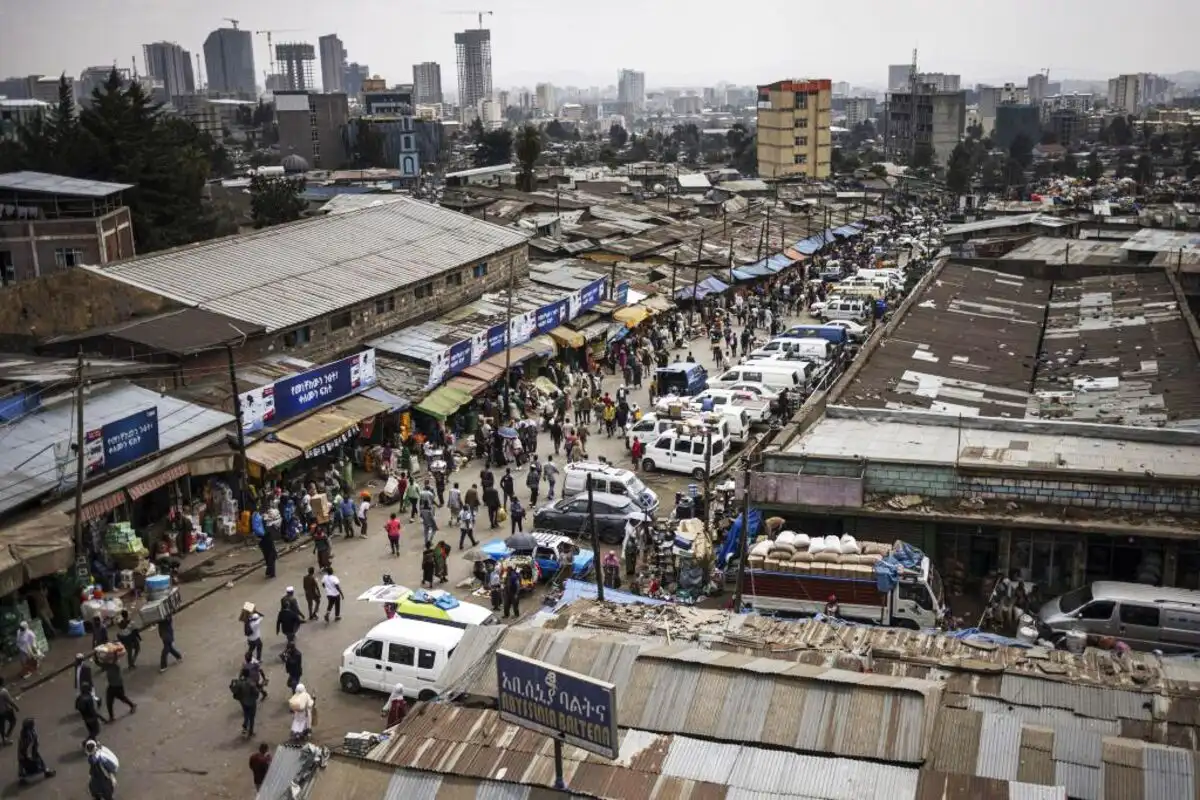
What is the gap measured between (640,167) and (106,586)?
304ft

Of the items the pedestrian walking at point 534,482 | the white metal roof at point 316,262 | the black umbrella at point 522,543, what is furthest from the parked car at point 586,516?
the white metal roof at point 316,262

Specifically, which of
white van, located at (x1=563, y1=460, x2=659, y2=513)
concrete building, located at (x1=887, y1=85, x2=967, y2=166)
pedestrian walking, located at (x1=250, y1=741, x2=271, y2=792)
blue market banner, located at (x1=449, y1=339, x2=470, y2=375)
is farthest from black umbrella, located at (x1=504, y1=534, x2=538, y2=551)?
concrete building, located at (x1=887, y1=85, x2=967, y2=166)

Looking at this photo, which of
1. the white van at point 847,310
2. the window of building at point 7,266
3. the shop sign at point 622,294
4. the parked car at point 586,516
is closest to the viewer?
the parked car at point 586,516

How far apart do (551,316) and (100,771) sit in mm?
25926

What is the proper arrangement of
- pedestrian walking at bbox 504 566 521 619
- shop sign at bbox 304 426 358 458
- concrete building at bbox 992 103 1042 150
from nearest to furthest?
pedestrian walking at bbox 504 566 521 619 → shop sign at bbox 304 426 358 458 → concrete building at bbox 992 103 1042 150

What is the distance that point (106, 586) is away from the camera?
69.9 feet

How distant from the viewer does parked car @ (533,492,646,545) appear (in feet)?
78.9

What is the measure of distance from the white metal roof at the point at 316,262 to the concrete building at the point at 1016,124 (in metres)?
162

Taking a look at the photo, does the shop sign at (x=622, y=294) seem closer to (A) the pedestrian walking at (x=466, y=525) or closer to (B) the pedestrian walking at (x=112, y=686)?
(A) the pedestrian walking at (x=466, y=525)

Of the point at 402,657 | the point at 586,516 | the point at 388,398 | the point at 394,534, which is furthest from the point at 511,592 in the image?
the point at 388,398

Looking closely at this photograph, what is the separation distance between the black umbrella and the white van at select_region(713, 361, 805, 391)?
1359 cm

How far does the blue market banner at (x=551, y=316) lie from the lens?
38375mm

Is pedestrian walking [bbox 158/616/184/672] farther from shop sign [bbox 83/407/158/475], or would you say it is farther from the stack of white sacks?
the stack of white sacks

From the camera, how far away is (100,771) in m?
14.7
